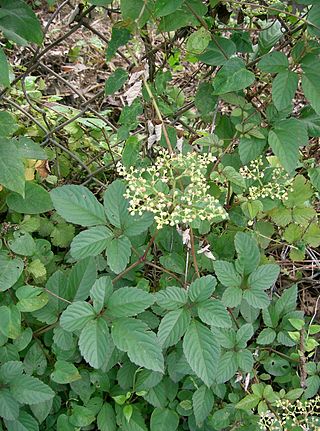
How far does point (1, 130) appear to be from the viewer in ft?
4.45

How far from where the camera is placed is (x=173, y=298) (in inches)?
49.4

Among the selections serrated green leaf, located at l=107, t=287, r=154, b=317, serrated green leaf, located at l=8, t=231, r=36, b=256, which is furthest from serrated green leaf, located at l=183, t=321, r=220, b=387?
serrated green leaf, located at l=8, t=231, r=36, b=256

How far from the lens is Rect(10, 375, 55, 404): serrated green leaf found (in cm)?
134

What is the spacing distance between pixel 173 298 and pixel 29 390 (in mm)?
456

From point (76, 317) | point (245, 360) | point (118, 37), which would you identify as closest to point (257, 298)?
point (245, 360)

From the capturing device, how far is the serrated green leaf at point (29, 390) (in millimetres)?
1337

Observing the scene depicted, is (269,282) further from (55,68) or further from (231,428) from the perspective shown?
(55,68)

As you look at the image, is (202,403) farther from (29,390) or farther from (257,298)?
(29,390)

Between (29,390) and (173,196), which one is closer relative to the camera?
(173,196)

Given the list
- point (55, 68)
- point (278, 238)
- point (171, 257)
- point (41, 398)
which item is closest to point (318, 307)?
point (278, 238)

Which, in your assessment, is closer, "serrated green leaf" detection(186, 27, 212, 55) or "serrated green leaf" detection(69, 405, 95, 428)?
"serrated green leaf" detection(186, 27, 212, 55)

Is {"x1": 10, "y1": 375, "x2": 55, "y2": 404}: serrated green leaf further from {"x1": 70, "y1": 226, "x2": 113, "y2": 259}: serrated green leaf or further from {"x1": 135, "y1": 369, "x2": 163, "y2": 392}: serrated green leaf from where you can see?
{"x1": 70, "y1": 226, "x2": 113, "y2": 259}: serrated green leaf

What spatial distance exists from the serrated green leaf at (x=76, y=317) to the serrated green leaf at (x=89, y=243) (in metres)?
0.13

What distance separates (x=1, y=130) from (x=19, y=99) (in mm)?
739
